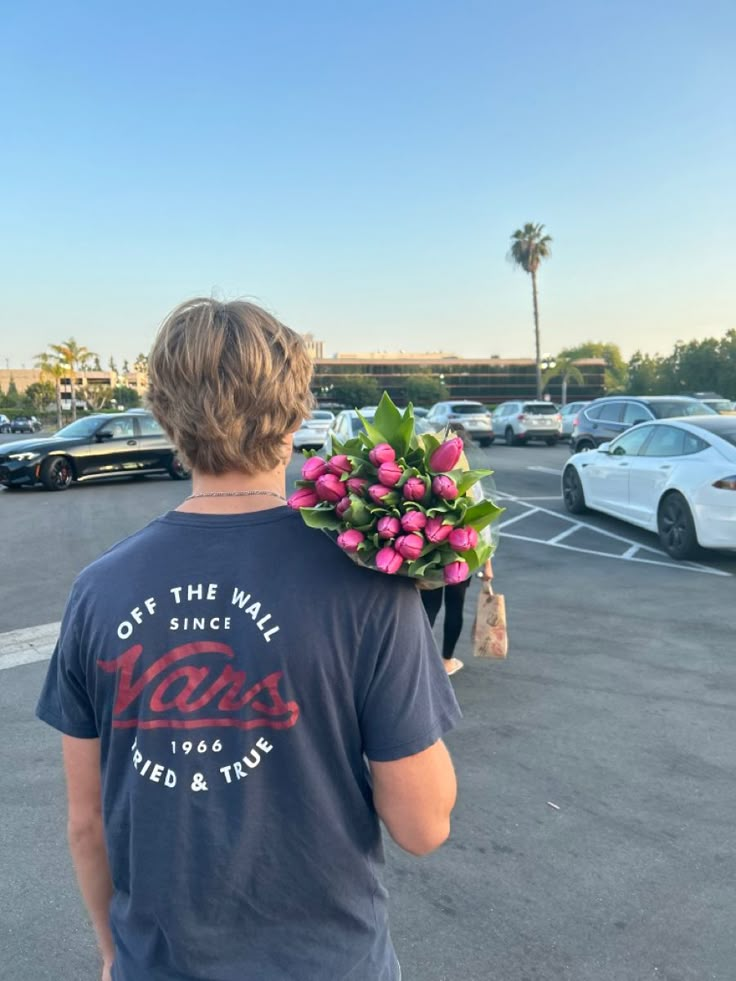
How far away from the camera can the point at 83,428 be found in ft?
52.1

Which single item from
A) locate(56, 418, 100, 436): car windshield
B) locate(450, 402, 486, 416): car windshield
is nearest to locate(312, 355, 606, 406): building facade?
locate(450, 402, 486, 416): car windshield

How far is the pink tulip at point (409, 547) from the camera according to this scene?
121 cm

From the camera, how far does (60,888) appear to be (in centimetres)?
293

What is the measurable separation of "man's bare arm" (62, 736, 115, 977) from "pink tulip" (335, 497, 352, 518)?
62 cm

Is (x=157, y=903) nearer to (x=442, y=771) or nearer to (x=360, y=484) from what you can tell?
(x=442, y=771)

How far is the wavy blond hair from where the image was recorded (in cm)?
130

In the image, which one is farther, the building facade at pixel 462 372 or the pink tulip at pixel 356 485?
the building facade at pixel 462 372

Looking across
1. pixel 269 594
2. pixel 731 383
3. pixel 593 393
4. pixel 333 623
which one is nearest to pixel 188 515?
pixel 269 594

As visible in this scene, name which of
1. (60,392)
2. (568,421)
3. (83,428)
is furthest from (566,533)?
(60,392)

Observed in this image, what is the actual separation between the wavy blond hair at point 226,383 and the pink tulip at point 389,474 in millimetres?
201

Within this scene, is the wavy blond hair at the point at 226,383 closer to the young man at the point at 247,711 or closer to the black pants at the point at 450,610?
the young man at the point at 247,711

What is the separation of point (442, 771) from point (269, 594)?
0.43 m

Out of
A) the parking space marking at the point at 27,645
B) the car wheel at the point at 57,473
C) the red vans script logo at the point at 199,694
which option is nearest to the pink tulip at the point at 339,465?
the red vans script logo at the point at 199,694

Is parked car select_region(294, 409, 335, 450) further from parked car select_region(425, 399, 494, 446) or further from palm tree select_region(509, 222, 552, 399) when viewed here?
palm tree select_region(509, 222, 552, 399)
